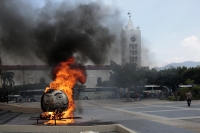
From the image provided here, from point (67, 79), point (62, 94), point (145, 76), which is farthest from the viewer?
point (145, 76)

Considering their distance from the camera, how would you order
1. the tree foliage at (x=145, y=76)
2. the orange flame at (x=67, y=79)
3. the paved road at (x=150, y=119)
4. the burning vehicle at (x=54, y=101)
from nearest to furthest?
1. the paved road at (x=150, y=119)
2. the burning vehicle at (x=54, y=101)
3. the orange flame at (x=67, y=79)
4. the tree foliage at (x=145, y=76)

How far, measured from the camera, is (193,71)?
50.1 metres

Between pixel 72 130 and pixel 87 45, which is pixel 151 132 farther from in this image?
pixel 87 45

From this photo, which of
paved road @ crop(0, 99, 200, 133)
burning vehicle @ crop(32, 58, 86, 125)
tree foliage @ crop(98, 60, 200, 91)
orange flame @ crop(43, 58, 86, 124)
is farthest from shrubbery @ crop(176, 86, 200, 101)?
orange flame @ crop(43, 58, 86, 124)

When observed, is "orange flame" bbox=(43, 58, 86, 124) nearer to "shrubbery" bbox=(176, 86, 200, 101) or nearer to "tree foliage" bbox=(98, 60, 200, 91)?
"tree foliage" bbox=(98, 60, 200, 91)

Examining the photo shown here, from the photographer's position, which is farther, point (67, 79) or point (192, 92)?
point (192, 92)

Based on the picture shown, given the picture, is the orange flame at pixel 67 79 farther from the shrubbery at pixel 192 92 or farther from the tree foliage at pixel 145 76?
the shrubbery at pixel 192 92

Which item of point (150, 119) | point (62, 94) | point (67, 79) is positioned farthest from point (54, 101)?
point (150, 119)

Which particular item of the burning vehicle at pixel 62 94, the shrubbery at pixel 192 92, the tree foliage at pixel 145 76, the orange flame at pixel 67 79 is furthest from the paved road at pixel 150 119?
the shrubbery at pixel 192 92

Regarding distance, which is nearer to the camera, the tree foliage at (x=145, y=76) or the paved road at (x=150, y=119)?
the paved road at (x=150, y=119)

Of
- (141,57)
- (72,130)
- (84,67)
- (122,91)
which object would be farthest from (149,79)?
(72,130)

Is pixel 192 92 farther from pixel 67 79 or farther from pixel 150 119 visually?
pixel 67 79

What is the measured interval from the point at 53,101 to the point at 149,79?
1269 inches

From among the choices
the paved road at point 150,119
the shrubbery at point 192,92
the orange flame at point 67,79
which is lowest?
the paved road at point 150,119
